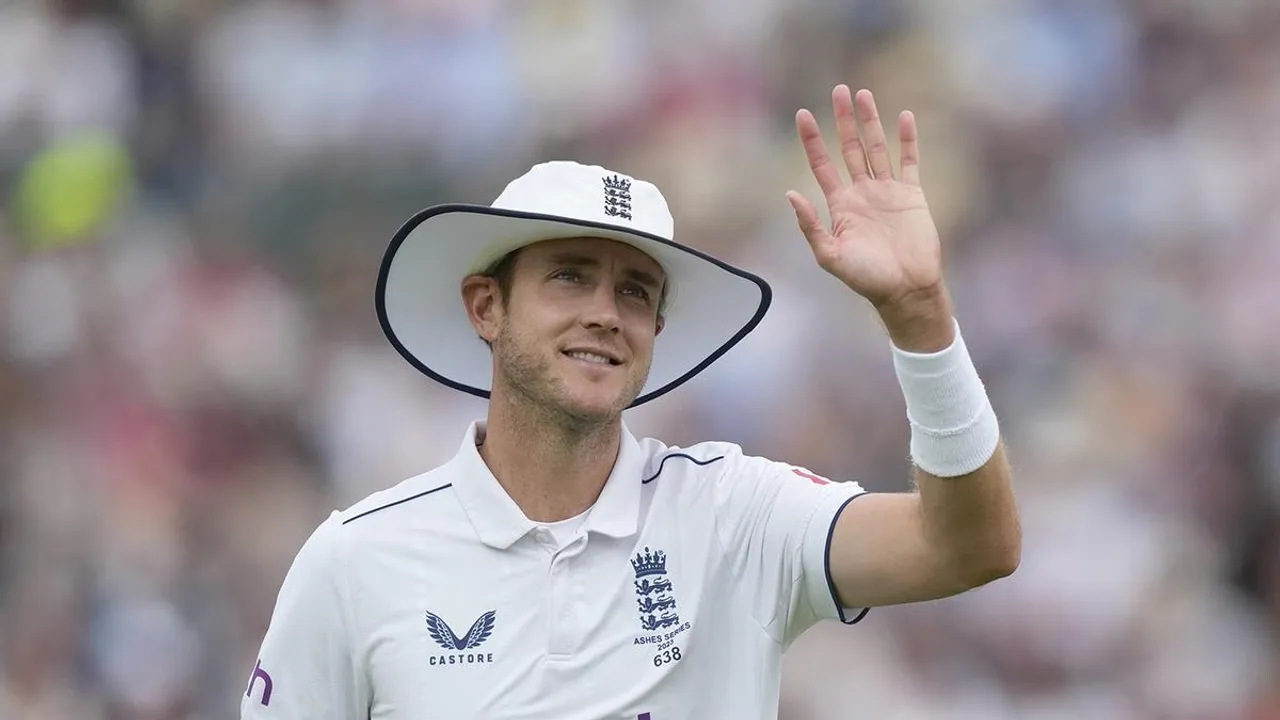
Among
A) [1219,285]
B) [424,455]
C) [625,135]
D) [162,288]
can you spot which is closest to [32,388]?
[162,288]

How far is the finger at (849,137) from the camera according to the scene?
9.86 ft

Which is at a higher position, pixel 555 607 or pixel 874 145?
pixel 874 145

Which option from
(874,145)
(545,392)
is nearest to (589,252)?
(545,392)

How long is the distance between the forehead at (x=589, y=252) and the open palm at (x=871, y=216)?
53 centimetres

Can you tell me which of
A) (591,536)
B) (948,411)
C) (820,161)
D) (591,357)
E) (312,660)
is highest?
(820,161)

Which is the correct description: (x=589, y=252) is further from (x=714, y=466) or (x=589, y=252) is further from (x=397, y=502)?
(x=397, y=502)

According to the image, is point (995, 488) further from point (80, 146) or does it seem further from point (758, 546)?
point (80, 146)

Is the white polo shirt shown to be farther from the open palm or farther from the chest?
the open palm

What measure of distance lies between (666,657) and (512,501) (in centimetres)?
44

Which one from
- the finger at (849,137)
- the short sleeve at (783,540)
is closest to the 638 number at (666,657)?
the short sleeve at (783,540)

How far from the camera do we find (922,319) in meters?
2.89

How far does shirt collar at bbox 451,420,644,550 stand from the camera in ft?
11.0

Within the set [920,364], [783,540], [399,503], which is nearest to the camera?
[920,364]

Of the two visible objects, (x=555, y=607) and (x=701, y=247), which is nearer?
(x=555, y=607)
